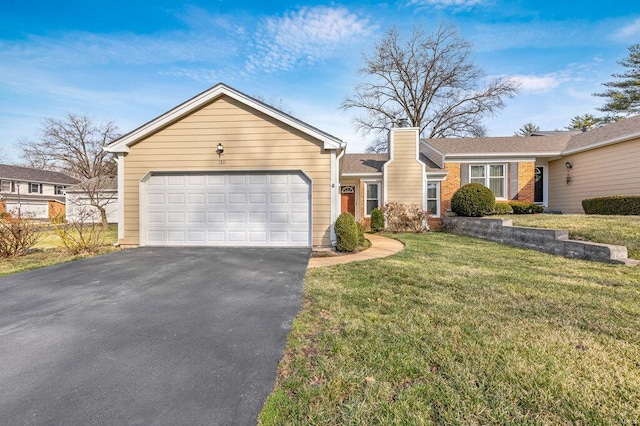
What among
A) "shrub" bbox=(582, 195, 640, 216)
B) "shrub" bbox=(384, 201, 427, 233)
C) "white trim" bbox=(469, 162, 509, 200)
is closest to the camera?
"shrub" bbox=(582, 195, 640, 216)

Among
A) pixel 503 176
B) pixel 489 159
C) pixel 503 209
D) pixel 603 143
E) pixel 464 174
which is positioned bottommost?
pixel 503 209

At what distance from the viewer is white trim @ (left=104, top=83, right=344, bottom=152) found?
8.18m

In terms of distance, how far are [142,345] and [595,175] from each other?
52.8 ft

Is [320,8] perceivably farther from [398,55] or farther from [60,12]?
[398,55]

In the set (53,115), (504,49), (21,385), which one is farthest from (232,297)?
(53,115)

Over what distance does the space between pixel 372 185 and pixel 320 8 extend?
770 centimetres

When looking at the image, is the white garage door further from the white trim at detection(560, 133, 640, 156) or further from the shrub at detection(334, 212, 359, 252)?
the white trim at detection(560, 133, 640, 156)

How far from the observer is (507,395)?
188 cm

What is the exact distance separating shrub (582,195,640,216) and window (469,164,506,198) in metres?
3.15

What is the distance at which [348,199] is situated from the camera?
15.0 meters

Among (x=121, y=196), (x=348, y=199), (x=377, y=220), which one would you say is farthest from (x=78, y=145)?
(x=377, y=220)

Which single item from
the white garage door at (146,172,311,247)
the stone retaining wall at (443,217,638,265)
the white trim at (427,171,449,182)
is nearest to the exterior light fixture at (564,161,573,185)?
the white trim at (427,171,449,182)

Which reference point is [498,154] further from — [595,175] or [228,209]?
[228,209]

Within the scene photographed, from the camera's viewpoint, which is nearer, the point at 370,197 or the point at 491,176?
the point at 491,176
